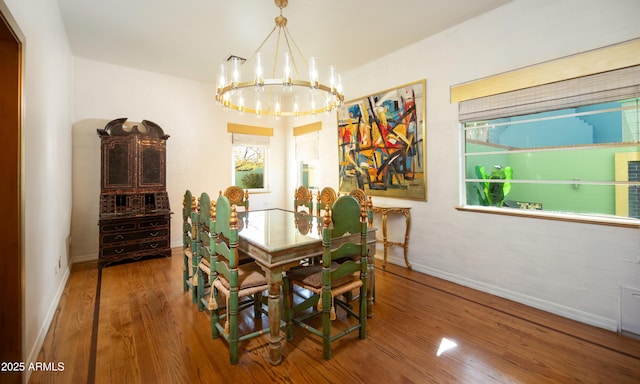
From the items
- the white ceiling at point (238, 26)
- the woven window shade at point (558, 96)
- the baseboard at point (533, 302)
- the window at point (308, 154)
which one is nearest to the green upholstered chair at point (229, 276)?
the white ceiling at point (238, 26)

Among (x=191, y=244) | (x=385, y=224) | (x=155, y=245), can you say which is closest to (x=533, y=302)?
(x=385, y=224)

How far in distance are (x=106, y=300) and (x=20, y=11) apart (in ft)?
7.99

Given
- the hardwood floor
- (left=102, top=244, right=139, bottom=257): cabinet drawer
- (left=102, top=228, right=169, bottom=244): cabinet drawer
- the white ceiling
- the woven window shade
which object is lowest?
the hardwood floor

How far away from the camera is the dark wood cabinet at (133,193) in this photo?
376cm

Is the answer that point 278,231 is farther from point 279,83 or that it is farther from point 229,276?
point 279,83

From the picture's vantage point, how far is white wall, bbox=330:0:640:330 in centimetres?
225

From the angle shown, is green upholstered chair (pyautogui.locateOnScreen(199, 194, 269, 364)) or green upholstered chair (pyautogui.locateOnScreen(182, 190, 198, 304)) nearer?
green upholstered chair (pyautogui.locateOnScreen(199, 194, 269, 364))

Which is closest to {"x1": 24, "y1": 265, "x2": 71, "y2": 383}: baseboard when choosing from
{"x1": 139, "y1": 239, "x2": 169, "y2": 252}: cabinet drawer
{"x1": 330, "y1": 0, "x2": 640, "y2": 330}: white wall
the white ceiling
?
{"x1": 139, "y1": 239, "x2": 169, "y2": 252}: cabinet drawer

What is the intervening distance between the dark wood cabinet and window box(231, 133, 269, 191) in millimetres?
1389

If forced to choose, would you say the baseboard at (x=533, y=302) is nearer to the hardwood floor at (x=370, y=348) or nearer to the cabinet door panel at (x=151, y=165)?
the hardwood floor at (x=370, y=348)

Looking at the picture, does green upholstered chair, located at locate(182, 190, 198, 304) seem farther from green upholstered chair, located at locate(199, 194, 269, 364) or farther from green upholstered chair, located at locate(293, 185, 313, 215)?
green upholstered chair, located at locate(293, 185, 313, 215)

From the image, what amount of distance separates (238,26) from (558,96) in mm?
3276

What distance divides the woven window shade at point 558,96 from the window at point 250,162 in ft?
12.5

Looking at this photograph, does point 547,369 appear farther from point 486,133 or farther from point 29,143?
point 29,143
